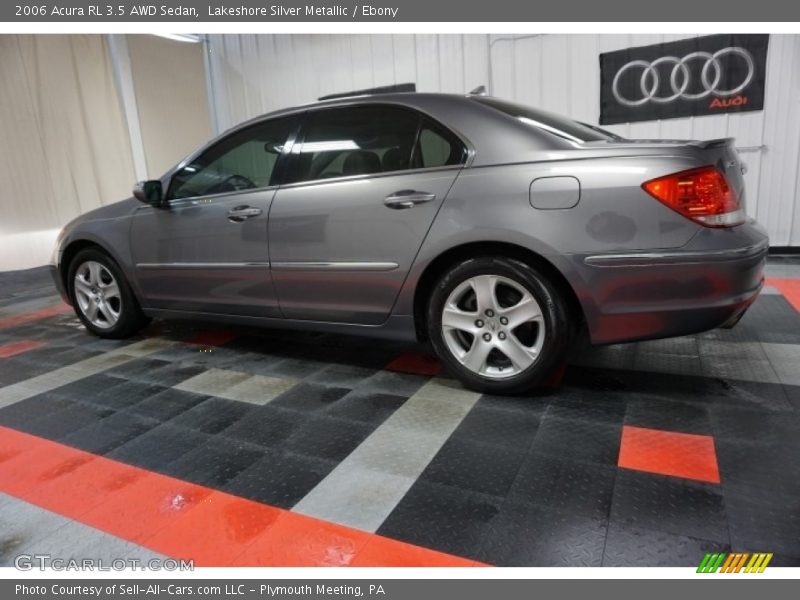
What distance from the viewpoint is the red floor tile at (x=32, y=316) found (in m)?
4.42

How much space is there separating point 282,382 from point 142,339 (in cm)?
150

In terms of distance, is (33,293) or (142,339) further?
(33,293)

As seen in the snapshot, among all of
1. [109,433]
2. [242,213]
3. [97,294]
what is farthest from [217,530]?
[97,294]

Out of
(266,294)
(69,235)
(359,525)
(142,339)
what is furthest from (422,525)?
(69,235)

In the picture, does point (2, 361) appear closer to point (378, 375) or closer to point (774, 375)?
point (378, 375)

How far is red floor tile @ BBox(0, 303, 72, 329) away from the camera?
442 centimetres

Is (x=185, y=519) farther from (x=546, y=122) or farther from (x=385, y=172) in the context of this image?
(x=546, y=122)

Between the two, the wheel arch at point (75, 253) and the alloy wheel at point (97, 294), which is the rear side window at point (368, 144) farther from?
the alloy wheel at point (97, 294)

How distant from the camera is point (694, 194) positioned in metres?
1.87

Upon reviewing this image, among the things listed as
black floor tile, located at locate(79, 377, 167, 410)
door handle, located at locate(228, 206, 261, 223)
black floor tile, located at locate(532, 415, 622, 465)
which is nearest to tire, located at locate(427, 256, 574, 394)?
black floor tile, located at locate(532, 415, 622, 465)

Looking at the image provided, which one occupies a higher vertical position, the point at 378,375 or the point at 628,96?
the point at 628,96

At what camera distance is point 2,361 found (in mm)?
3361

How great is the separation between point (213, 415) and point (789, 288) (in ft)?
13.5

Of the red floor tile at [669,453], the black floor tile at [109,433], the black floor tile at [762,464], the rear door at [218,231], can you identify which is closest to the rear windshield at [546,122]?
the rear door at [218,231]
